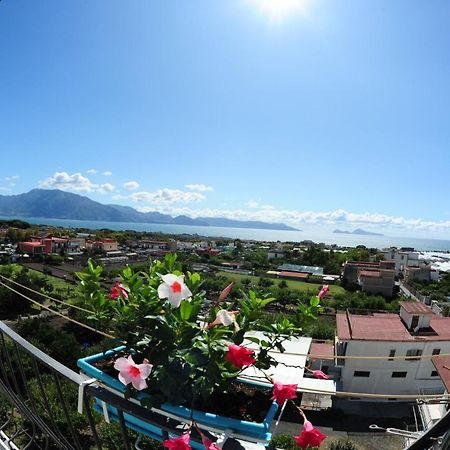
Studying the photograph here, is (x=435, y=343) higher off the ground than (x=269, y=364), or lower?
lower

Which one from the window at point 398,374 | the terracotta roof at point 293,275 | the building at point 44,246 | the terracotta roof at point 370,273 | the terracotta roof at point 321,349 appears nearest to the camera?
the window at point 398,374

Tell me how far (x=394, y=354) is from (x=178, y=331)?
1337 centimetres

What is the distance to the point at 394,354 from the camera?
Answer: 12.0 meters

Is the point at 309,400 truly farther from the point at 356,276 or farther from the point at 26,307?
the point at 356,276

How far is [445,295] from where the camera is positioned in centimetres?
3197

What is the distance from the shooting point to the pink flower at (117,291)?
1125mm

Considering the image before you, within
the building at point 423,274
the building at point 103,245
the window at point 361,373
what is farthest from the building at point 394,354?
the building at point 103,245

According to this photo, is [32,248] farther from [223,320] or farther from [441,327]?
[223,320]

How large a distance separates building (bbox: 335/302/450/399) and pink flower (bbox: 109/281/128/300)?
12460 millimetres

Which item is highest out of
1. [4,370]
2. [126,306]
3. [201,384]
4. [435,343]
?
[126,306]

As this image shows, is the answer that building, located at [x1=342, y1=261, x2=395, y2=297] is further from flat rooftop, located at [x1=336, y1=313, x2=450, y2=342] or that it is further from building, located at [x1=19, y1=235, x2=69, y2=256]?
building, located at [x1=19, y1=235, x2=69, y2=256]

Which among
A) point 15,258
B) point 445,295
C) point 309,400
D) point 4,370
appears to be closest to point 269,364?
point 4,370

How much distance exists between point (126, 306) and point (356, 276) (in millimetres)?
39843

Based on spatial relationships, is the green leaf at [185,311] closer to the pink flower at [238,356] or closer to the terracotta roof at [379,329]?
the pink flower at [238,356]
